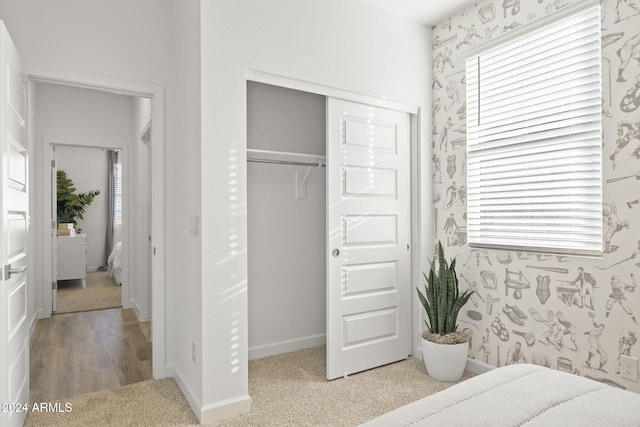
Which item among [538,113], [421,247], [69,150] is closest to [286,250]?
[421,247]

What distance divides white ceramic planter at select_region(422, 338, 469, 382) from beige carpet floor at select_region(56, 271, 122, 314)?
411 centimetres

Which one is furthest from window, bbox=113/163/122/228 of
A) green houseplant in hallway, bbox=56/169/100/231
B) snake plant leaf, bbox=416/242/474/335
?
snake plant leaf, bbox=416/242/474/335

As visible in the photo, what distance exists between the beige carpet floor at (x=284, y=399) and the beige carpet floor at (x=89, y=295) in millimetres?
2859

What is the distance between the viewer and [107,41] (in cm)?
268

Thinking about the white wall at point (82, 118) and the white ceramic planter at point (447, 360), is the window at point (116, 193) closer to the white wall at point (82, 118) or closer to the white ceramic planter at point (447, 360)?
the white wall at point (82, 118)

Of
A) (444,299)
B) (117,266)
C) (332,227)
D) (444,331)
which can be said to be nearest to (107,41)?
(332,227)

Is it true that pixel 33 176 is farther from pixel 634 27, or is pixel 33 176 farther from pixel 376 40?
pixel 634 27

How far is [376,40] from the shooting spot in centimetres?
300

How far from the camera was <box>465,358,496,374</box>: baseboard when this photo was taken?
285 cm

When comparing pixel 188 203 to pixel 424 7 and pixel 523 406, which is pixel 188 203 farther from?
pixel 424 7

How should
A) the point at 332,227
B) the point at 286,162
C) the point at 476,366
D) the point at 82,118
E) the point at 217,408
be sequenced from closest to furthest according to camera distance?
the point at 217,408, the point at 332,227, the point at 476,366, the point at 286,162, the point at 82,118

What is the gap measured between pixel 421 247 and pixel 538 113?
1.26 meters

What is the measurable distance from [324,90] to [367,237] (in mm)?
1095

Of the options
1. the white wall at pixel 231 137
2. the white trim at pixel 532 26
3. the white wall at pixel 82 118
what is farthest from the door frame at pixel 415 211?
the white wall at pixel 82 118
